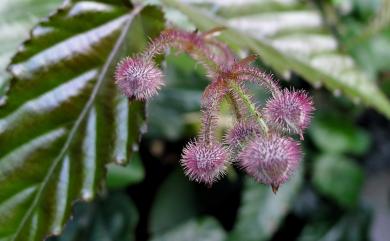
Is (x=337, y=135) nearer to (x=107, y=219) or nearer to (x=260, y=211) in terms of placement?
(x=260, y=211)

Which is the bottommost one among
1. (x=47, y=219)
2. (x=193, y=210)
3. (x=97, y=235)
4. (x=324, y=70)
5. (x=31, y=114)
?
(x=193, y=210)

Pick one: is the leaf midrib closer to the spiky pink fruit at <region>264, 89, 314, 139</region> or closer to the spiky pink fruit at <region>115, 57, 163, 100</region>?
the spiky pink fruit at <region>115, 57, 163, 100</region>

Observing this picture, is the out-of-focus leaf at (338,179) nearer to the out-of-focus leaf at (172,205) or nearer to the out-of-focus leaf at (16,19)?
the out-of-focus leaf at (172,205)

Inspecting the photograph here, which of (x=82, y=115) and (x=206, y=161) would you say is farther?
(x=82, y=115)

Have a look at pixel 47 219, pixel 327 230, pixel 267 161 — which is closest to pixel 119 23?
pixel 47 219

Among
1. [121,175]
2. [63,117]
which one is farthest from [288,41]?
[63,117]

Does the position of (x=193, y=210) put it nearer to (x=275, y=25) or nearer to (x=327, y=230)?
(x=327, y=230)
